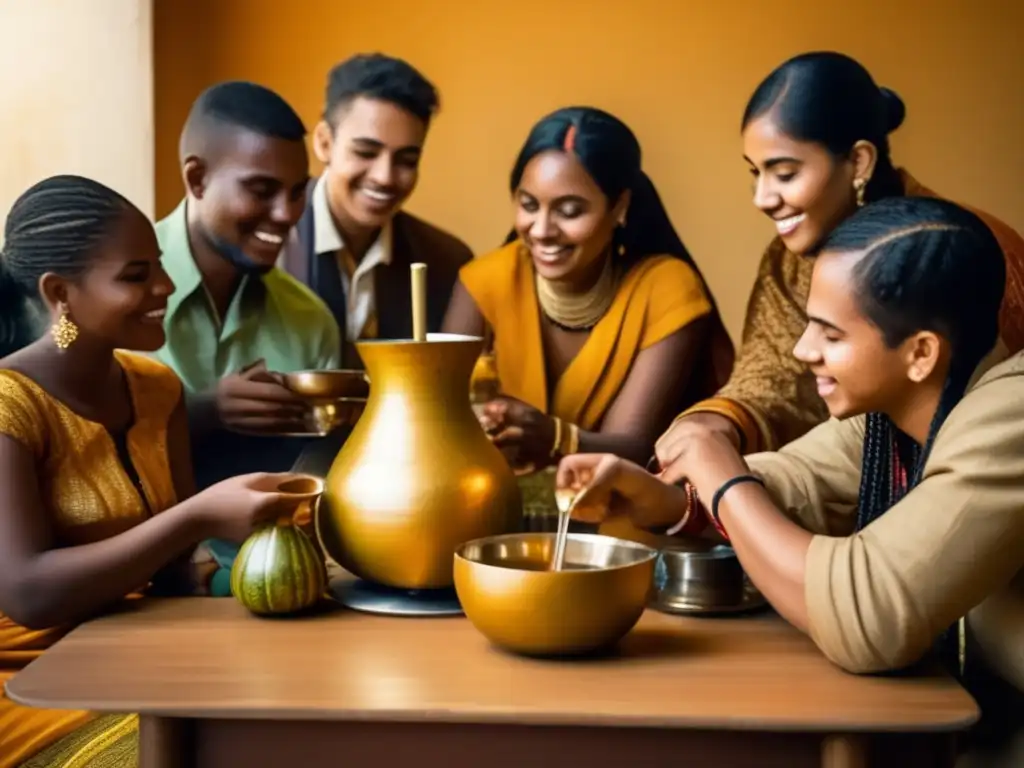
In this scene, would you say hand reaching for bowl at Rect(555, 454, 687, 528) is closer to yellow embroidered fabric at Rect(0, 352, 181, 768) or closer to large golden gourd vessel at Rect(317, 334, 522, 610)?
large golden gourd vessel at Rect(317, 334, 522, 610)

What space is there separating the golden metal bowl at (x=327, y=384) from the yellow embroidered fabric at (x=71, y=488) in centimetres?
18

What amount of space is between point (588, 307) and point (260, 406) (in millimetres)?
437

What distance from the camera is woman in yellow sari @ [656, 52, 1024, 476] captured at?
4.17 feet

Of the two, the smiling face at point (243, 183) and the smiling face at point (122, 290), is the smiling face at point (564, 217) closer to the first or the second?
the smiling face at point (243, 183)

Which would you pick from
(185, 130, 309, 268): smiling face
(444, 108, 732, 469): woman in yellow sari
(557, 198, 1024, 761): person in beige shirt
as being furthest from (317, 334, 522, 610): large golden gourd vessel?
(185, 130, 309, 268): smiling face

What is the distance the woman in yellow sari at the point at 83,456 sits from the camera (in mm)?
1066

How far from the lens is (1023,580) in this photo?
986 millimetres

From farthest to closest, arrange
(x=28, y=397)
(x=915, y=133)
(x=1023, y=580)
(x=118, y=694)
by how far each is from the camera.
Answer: (x=915, y=133)
(x=28, y=397)
(x=1023, y=580)
(x=118, y=694)

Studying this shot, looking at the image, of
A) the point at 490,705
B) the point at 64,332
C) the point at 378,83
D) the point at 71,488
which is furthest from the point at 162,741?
the point at 378,83

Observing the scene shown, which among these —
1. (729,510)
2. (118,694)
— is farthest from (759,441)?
(118,694)

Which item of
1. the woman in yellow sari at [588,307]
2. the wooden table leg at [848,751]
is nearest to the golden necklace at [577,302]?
the woman in yellow sari at [588,307]

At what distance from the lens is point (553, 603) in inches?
35.8

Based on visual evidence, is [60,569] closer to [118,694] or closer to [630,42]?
[118,694]

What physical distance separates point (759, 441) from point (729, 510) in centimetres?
34
